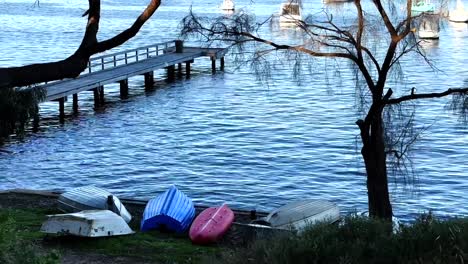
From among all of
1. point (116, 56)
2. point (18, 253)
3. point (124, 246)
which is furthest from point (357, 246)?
point (116, 56)

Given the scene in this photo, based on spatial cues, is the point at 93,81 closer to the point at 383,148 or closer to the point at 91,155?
the point at 91,155

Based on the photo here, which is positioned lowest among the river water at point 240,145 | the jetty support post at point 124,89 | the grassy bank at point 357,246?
the river water at point 240,145

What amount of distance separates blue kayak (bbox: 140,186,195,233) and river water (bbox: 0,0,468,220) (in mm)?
4086

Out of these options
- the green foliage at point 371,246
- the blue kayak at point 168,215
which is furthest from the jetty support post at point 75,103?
the green foliage at point 371,246

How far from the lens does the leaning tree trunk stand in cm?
1498

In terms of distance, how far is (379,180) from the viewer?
15.2 m

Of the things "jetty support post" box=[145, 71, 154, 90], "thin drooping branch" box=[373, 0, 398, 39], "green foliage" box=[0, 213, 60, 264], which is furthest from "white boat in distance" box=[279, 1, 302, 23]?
"jetty support post" box=[145, 71, 154, 90]

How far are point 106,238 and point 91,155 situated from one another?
1675cm

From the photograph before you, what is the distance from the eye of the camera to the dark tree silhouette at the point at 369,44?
14797 mm

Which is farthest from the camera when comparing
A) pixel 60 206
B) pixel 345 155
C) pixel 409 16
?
pixel 345 155

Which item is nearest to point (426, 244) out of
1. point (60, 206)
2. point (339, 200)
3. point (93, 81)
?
point (60, 206)

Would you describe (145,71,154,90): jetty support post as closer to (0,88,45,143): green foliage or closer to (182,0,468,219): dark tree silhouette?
(0,88,45,143): green foliage

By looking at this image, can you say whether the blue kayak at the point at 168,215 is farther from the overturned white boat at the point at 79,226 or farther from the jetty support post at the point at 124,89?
the jetty support post at the point at 124,89

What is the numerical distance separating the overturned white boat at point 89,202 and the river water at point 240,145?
4.82 metres
